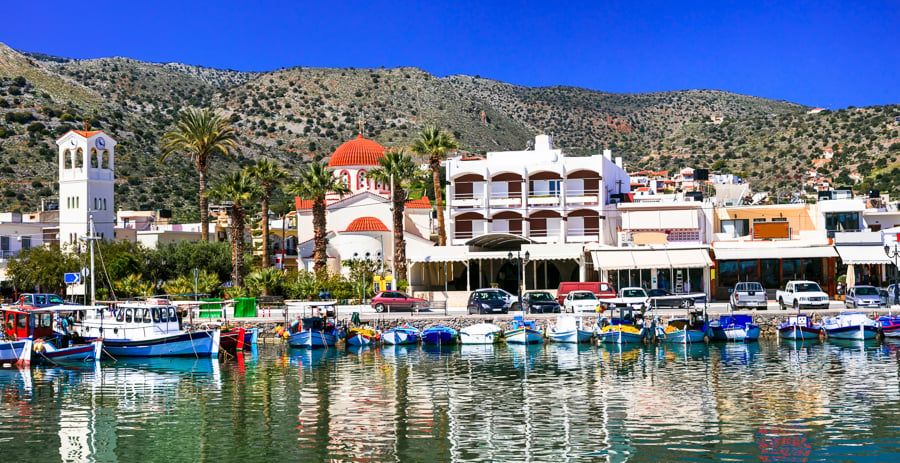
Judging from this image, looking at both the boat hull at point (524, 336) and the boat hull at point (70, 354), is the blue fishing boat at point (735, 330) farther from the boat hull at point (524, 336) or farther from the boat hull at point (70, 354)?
the boat hull at point (70, 354)

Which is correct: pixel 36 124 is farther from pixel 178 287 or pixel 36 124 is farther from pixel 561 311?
pixel 561 311

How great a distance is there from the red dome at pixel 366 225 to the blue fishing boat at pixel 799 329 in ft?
110

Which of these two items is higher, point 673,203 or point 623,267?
point 673,203

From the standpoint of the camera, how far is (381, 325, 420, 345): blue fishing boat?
5081cm

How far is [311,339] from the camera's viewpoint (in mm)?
49406

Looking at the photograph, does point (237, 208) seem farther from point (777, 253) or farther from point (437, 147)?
point (777, 253)

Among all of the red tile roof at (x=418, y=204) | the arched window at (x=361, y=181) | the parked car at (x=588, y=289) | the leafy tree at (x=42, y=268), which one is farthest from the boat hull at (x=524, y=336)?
the leafy tree at (x=42, y=268)

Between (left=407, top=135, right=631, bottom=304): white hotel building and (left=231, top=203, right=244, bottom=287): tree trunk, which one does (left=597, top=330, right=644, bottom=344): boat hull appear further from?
(left=231, top=203, right=244, bottom=287): tree trunk

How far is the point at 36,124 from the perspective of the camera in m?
118

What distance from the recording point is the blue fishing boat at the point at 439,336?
50.2 m

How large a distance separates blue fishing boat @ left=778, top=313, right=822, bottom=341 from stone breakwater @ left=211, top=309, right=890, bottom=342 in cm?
141

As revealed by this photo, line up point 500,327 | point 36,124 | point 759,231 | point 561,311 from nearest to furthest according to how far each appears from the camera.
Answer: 1. point 500,327
2. point 561,311
3. point 759,231
4. point 36,124

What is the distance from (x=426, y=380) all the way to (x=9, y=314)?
2286 centimetres

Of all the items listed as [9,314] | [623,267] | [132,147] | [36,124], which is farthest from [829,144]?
[9,314]
